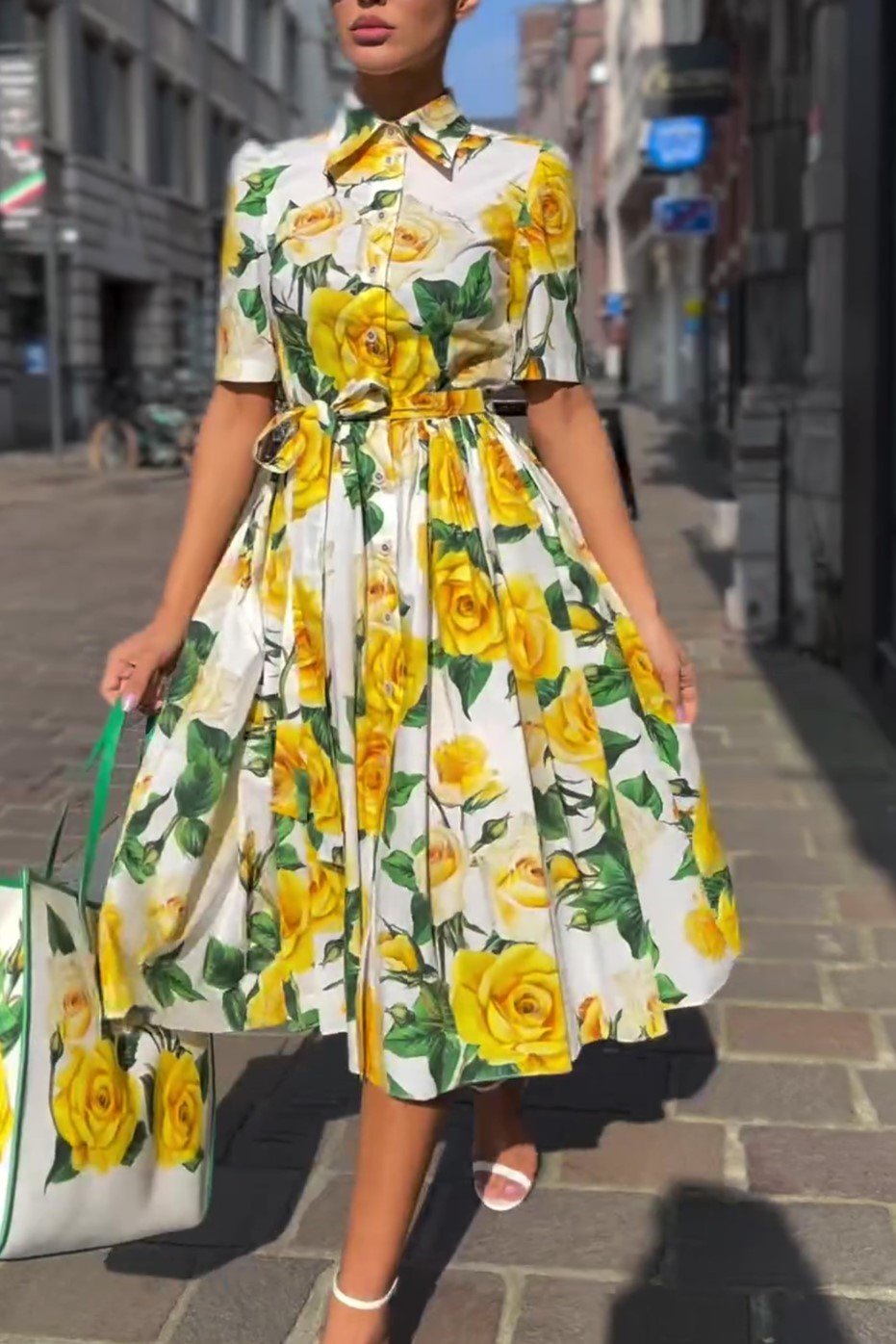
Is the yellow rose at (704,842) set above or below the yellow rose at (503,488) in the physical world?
below

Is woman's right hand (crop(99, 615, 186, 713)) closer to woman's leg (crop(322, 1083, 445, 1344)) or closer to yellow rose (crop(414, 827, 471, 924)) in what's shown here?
yellow rose (crop(414, 827, 471, 924))

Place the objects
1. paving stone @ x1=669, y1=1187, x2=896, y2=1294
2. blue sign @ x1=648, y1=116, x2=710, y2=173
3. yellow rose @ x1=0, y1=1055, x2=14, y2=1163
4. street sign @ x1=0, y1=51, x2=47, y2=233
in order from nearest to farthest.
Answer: yellow rose @ x1=0, y1=1055, x2=14, y2=1163
paving stone @ x1=669, y1=1187, x2=896, y2=1294
blue sign @ x1=648, y1=116, x2=710, y2=173
street sign @ x1=0, y1=51, x2=47, y2=233

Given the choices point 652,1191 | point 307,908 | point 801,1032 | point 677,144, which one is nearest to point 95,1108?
point 307,908

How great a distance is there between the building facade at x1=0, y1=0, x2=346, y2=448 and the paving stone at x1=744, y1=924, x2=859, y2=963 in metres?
20.9

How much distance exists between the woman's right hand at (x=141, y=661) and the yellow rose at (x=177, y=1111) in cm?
48

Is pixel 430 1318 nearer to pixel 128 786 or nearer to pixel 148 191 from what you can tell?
pixel 128 786

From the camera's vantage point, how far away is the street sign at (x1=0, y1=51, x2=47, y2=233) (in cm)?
2242

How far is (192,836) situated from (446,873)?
1.12 feet

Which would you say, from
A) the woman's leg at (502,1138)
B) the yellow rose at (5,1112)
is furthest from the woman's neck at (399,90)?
the woman's leg at (502,1138)

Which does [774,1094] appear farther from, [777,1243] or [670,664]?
[670,664]

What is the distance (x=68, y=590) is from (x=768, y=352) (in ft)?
14.9

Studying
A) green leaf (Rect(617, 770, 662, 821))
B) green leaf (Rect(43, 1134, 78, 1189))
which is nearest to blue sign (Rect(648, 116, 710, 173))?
green leaf (Rect(617, 770, 662, 821))

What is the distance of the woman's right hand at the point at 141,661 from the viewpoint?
7.23 feet

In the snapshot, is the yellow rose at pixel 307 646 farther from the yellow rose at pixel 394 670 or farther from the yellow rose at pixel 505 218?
the yellow rose at pixel 505 218
